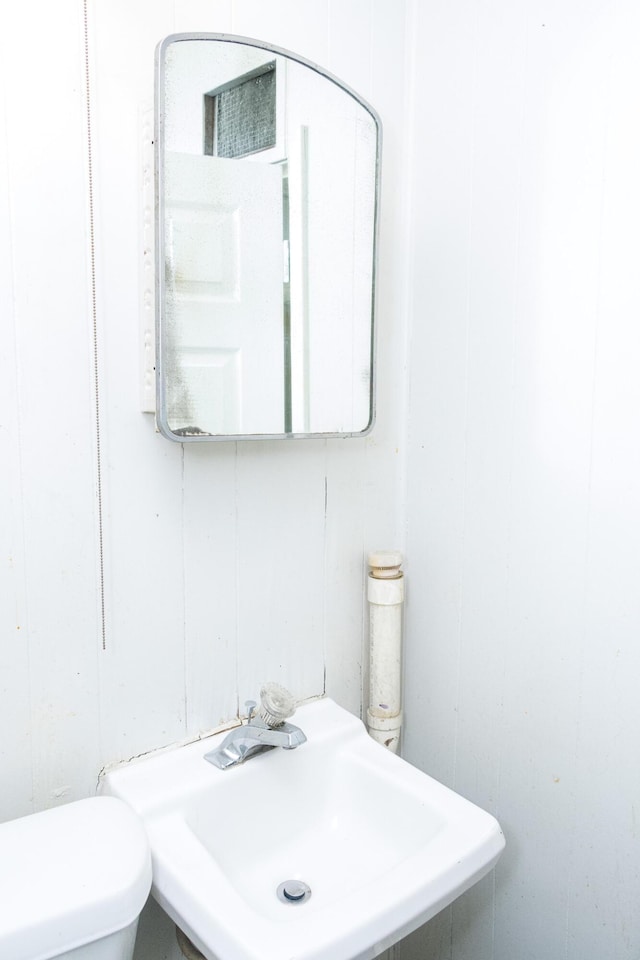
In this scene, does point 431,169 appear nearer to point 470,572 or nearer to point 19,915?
point 470,572

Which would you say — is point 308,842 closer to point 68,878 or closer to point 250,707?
point 250,707

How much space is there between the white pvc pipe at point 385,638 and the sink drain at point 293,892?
32 cm

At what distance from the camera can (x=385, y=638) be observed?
3.99 ft

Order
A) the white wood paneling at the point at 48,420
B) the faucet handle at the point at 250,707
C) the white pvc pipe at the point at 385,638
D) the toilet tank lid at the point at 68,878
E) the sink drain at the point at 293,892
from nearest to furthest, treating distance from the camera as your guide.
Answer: the toilet tank lid at the point at 68,878, the white wood paneling at the point at 48,420, the sink drain at the point at 293,892, the faucet handle at the point at 250,707, the white pvc pipe at the point at 385,638

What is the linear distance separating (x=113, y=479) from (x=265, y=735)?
0.43 metres

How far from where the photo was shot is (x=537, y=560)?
42.3 inches

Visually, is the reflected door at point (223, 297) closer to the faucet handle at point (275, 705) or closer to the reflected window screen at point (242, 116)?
the reflected window screen at point (242, 116)

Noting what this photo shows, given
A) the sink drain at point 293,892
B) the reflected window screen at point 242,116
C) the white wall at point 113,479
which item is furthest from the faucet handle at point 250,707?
the reflected window screen at point 242,116

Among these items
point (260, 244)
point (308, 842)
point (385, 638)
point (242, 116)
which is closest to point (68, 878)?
point (308, 842)

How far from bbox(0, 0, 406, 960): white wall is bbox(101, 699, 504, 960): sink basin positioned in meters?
0.10

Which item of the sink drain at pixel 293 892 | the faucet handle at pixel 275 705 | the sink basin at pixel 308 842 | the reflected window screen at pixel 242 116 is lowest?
the sink drain at pixel 293 892

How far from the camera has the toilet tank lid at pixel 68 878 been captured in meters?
0.67

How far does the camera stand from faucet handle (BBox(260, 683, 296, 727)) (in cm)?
101

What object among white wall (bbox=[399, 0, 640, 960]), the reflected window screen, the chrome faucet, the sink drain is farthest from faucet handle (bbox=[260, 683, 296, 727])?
the reflected window screen
